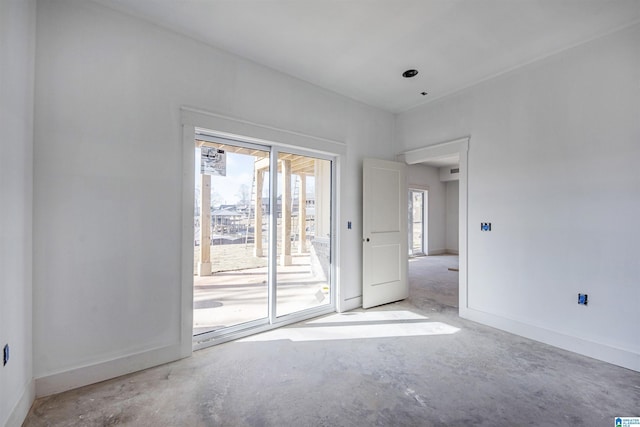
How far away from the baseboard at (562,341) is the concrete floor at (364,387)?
8 cm

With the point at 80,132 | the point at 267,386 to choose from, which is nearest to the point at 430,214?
the point at 267,386

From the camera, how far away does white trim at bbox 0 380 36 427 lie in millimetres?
1629

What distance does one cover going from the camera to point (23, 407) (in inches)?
70.4

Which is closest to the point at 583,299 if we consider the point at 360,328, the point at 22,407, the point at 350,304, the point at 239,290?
the point at 360,328

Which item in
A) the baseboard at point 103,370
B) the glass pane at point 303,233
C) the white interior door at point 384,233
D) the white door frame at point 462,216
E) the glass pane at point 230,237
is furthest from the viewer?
the white interior door at point 384,233

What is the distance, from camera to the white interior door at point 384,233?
155 inches

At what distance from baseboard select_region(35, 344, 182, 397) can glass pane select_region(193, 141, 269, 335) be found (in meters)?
0.38

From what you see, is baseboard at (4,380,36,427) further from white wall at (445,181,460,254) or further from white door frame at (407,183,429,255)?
white wall at (445,181,460,254)

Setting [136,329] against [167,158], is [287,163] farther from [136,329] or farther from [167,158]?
[136,329]

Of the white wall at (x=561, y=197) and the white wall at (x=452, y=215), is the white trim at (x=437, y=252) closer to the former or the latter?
the white wall at (x=452, y=215)

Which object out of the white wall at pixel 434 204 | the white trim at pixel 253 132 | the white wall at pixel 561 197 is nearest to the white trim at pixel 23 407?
the white trim at pixel 253 132

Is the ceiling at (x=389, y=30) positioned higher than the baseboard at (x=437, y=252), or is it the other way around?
the ceiling at (x=389, y=30)

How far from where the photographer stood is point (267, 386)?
216 centimetres

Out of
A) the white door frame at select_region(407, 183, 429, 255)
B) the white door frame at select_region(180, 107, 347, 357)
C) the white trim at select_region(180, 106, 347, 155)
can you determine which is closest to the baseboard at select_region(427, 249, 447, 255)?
the white door frame at select_region(407, 183, 429, 255)
